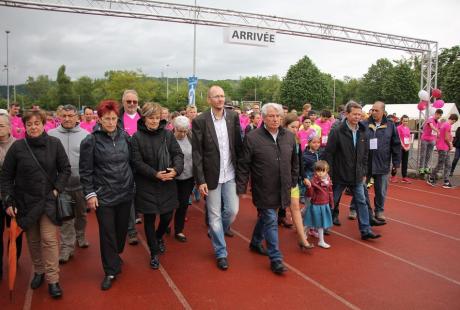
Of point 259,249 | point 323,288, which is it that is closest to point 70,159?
point 259,249

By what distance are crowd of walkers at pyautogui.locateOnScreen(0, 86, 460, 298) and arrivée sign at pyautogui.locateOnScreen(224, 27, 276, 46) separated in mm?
8446

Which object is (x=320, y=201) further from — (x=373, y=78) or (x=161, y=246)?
(x=373, y=78)

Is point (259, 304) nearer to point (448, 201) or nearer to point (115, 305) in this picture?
point (115, 305)

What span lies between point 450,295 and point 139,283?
Result: 320cm

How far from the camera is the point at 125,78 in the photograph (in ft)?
196

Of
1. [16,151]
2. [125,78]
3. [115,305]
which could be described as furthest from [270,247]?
[125,78]

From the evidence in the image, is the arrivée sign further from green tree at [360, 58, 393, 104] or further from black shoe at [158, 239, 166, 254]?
green tree at [360, 58, 393, 104]

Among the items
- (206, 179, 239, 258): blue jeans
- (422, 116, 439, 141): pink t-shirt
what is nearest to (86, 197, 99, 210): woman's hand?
(206, 179, 239, 258): blue jeans

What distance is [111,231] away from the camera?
12.5 feet

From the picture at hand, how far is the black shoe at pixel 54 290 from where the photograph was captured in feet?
11.7

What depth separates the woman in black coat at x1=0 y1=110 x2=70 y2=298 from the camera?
346 centimetres

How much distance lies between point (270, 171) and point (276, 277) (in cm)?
117

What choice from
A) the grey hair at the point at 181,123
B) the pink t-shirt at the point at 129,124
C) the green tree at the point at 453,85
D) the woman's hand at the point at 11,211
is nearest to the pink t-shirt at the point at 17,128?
the pink t-shirt at the point at 129,124

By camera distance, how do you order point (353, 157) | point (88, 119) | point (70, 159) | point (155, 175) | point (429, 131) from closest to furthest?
1. point (155, 175)
2. point (70, 159)
3. point (353, 157)
4. point (88, 119)
5. point (429, 131)
